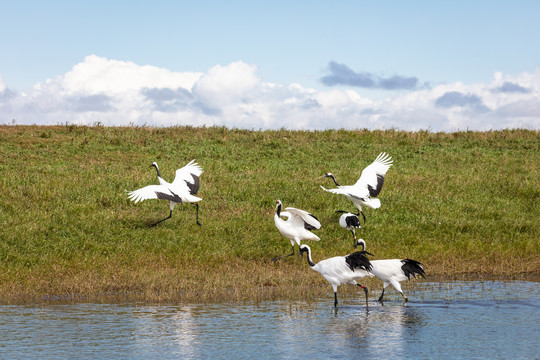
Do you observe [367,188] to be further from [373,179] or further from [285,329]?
[285,329]

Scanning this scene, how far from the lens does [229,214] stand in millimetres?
19828

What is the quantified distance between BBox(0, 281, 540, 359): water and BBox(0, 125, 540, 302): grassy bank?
5.00 ft

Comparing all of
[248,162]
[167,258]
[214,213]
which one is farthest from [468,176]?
[167,258]

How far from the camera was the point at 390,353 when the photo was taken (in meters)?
8.97

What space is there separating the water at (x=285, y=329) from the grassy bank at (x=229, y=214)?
5.00 ft

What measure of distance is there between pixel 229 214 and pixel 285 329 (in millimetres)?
9789

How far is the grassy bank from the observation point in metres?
14.4

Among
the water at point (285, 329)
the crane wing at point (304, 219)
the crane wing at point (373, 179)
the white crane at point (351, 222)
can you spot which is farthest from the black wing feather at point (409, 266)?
the crane wing at point (373, 179)

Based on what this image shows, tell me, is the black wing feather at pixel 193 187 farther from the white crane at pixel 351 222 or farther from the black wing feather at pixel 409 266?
the black wing feather at pixel 409 266

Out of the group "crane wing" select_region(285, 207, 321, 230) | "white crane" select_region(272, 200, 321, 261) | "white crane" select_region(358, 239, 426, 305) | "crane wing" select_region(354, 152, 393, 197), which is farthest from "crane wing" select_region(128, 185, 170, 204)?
"white crane" select_region(358, 239, 426, 305)

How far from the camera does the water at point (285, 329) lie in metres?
9.03

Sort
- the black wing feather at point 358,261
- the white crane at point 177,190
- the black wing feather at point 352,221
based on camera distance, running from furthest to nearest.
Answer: the black wing feather at point 352,221 < the white crane at point 177,190 < the black wing feather at point 358,261

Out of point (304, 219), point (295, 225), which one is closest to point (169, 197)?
point (295, 225)

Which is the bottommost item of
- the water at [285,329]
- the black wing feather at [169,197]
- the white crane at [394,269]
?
the water at [285,329]
